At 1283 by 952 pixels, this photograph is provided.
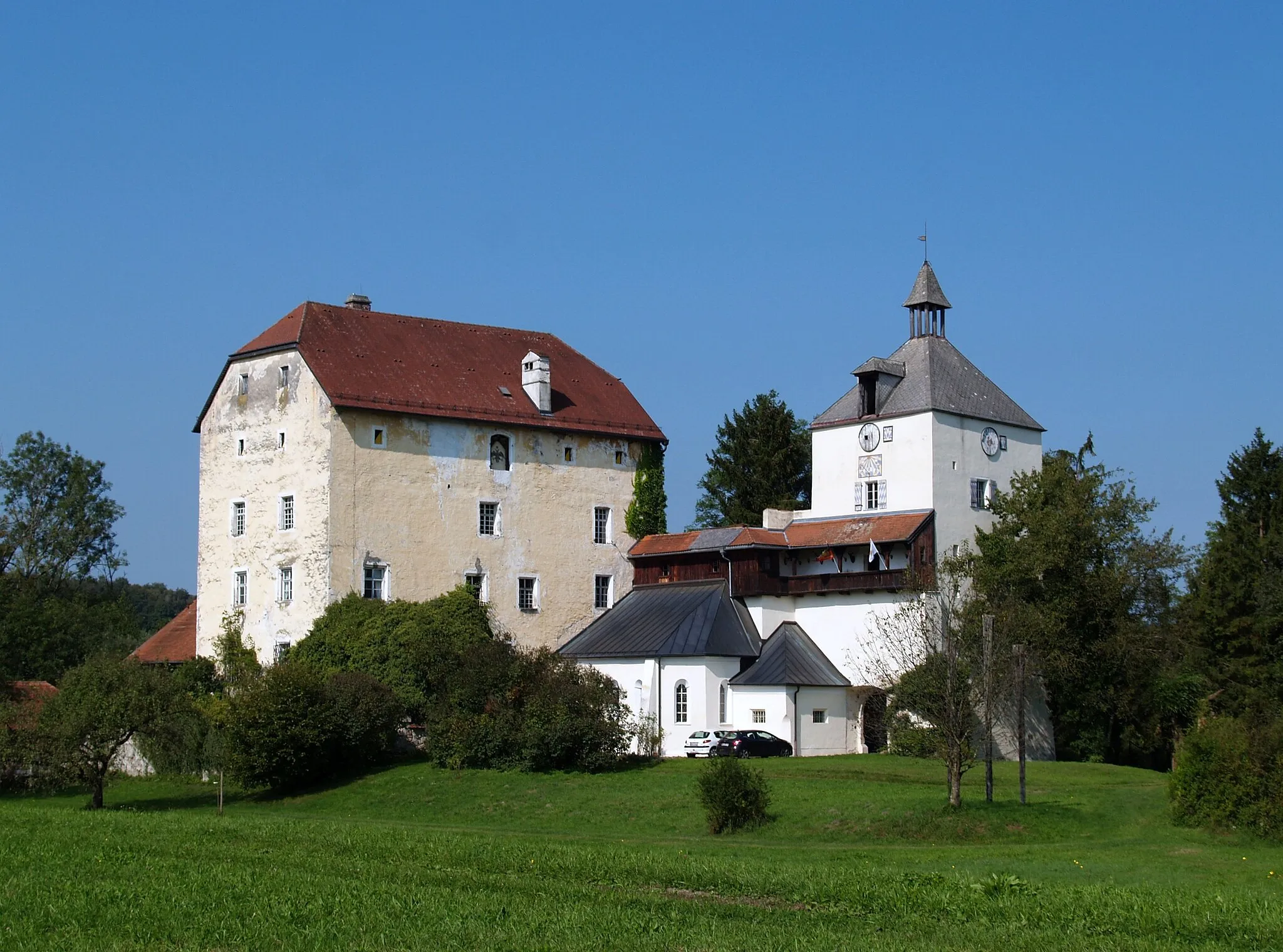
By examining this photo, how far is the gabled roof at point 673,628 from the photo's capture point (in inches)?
2071

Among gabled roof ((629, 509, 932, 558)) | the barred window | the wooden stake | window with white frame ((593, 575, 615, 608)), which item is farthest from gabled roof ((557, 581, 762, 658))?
the wooden stake

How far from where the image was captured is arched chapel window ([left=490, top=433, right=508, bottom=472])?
57.7 metres

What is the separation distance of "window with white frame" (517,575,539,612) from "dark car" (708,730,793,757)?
11042 mm

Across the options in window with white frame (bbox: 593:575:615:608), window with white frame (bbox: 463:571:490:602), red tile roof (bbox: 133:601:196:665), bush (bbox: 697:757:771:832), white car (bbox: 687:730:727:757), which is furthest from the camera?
red tile roof (bbox: 133:601:196:665)

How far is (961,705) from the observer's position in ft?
117

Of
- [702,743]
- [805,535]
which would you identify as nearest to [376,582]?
[702,743]

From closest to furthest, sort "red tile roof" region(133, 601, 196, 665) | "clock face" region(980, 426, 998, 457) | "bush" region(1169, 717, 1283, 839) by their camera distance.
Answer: "bush" region(1169, 717, 1283, 839), "clock face" region(980, 426, 998, 457), "red tile roof" region(133, 601, 196, 665)

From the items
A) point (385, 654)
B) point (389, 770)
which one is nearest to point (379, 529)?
point (385, 654)

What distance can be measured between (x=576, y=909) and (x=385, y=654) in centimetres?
3394

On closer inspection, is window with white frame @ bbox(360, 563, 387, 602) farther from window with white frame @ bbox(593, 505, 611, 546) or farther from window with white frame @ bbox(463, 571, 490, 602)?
window with white frame @ bbox(593, 505, 611, 546)

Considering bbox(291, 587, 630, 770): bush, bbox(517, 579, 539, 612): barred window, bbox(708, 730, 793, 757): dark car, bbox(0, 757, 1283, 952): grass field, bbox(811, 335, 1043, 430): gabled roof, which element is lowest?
Result: bbox(0, 757, 1283, 952): grass field

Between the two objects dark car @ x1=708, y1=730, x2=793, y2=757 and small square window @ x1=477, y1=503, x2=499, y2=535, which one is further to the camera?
small square window @ x1=477, y1=503, x2=499, y2=535

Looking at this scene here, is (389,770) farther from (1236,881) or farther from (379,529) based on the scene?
(1236,881)

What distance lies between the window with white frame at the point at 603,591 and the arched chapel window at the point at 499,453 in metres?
5.71
